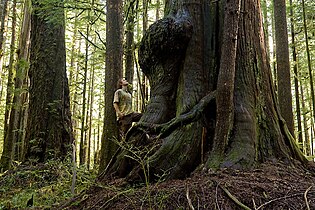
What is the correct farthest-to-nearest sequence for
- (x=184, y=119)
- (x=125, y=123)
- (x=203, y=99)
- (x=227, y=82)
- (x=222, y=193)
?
(x=125, y=123) → (x=203, y=99) → (x=184, y=119) → (x=227, y=82) → (x=222, y=193)

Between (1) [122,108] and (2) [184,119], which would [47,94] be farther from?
(2) [184,119]

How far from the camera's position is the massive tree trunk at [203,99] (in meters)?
3.95

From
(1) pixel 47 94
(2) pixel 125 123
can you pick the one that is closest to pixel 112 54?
(2) pixel 125 123

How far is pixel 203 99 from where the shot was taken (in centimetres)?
435

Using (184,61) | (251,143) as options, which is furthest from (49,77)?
(251,143)

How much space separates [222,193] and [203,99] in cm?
159

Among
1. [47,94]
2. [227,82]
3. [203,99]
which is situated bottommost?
[203,99]

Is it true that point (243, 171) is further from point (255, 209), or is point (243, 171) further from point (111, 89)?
point (111, 89)

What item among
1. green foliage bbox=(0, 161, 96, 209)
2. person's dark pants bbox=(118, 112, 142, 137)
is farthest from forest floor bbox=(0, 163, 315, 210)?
person's dark pants bbox=(118, 112, 142, 137)

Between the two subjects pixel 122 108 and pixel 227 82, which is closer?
pixel 227 82

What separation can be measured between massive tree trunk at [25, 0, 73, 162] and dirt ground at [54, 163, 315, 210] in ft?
16.8

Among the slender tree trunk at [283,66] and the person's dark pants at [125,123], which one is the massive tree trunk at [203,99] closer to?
the person's dark pants at [125,123]

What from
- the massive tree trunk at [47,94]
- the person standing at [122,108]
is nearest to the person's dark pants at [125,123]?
the person standing at [122,108]

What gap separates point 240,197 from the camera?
2.98 metres
